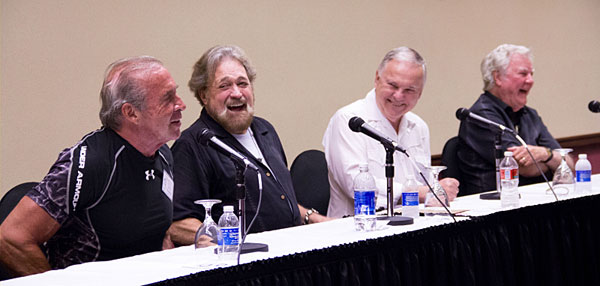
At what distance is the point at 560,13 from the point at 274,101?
3.47m

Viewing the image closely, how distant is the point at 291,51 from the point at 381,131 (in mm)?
1202

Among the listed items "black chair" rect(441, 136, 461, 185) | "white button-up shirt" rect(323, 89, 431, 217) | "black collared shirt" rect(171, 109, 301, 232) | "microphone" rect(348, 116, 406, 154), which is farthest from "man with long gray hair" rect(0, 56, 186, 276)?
"black chair" rect(441, 136, 461, 185)

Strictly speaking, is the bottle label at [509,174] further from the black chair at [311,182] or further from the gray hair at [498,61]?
the gray hair at [498,61]

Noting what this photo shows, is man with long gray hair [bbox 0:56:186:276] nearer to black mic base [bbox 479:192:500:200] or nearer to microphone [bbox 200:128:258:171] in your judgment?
microphone [bbox 200:128:258:171]

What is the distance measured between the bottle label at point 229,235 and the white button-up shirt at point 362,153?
4.60 ft

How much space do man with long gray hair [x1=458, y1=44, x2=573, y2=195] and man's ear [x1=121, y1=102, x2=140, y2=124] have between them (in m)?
A: 2.40

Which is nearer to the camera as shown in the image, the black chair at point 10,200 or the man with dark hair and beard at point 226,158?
the black chair at point 10,200

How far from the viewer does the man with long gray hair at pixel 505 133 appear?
428cm

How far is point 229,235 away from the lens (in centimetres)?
214

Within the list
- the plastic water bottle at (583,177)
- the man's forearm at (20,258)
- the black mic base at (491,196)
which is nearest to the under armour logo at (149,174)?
the man's forearm at (20,258)

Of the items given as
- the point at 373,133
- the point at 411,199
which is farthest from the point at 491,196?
Answer: the point at 373,133

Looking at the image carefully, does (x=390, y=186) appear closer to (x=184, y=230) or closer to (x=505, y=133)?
(x=184, y=230)

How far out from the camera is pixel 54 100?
3668 mm

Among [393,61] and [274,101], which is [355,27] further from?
[393,61]
